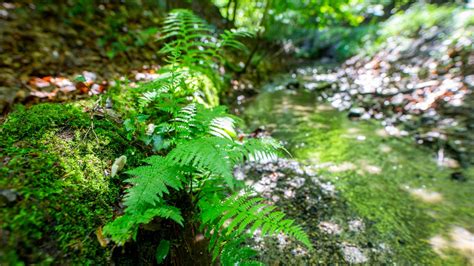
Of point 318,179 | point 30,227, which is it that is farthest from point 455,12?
point 30,227

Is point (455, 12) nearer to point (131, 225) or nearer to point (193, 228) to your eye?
point (193, 228)

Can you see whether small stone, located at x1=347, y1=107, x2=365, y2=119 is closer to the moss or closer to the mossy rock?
the moss

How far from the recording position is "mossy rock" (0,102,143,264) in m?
1.15

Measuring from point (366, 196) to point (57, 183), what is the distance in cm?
243

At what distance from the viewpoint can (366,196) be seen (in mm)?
2471

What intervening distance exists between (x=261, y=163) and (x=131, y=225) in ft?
6.14

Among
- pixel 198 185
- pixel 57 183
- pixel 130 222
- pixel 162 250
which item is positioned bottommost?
pixel 162 250

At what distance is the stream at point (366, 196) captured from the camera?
189 cm

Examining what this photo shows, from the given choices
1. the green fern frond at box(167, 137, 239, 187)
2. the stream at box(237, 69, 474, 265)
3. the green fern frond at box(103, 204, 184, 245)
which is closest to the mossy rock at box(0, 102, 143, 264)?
the green fern frond at box(103, 204, 184, 245)

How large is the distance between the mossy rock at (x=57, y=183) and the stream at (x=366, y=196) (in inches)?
44.8

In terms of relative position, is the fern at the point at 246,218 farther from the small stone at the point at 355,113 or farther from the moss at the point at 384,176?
the small stone at the point at 355,113

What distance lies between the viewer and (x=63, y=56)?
3.37m

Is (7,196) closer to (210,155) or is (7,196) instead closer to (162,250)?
A: (162,250)

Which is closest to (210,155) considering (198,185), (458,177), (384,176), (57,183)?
(198,185)
